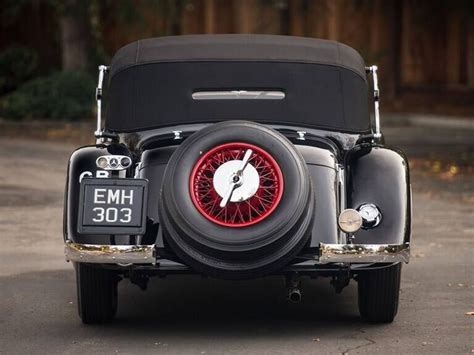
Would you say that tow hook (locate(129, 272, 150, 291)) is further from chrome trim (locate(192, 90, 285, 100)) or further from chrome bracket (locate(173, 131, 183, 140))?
chrome trim (locate(192, 90, 285, 100))

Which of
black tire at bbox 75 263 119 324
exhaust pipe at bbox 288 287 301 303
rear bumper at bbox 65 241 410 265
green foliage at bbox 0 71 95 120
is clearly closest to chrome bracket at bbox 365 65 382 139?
rear bumper at bbox 65 241 410 265

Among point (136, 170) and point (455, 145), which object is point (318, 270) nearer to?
point (136, 170)

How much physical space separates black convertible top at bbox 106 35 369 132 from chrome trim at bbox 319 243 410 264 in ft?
4.09

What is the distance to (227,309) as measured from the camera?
27.8 feet

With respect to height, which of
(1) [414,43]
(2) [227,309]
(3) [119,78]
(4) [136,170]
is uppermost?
(1) [414,43]

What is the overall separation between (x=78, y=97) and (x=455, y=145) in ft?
22.0

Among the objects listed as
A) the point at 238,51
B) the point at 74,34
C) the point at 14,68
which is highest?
the point at 74,34

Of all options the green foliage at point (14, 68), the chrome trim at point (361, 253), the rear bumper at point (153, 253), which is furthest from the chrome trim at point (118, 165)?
the green foliage at point (14, 68)

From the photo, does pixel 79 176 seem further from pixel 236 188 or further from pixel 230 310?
pixel 230 310

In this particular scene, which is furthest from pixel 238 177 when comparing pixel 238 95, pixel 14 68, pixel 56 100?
pixel 14 68

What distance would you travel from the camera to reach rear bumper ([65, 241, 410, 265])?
7.28 m

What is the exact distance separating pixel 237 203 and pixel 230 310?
56.1 inches

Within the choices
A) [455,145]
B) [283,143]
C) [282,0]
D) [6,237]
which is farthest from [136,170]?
[282,0]

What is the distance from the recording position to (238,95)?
338 inches
